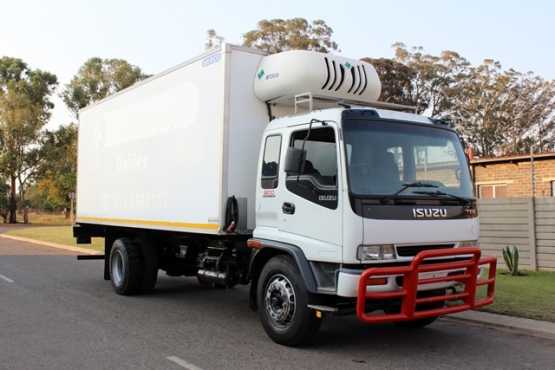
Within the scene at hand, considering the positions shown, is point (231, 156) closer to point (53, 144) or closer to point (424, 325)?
point (424, 325)

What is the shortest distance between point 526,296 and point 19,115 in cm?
4739

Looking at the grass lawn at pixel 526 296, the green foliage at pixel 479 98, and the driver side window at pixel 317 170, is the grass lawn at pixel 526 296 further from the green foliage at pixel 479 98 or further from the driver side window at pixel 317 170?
the green foliage at pixel 479 98

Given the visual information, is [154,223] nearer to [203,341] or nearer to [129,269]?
[129,269]

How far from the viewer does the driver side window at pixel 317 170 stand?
6.08 m

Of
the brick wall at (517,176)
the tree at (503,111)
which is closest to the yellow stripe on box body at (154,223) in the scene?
the brick wall at (517,176)

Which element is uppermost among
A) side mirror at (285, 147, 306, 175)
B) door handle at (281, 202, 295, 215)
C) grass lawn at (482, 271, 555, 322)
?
side mirror at (285, 147, 306, 175)

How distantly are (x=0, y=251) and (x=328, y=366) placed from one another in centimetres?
1755

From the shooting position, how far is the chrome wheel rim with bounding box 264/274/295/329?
6.38 metres

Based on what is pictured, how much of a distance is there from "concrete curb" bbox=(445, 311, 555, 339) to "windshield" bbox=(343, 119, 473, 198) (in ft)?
6.89

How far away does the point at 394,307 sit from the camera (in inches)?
238

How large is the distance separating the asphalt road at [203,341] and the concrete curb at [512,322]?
133 mm

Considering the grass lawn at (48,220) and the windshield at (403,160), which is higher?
the windshield at (403,160)

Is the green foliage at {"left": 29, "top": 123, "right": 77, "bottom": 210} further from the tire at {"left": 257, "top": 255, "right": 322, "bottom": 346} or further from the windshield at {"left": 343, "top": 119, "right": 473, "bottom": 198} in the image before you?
the windshield at {"left": 343, "top": 119, "right": 473, "bottom": 198}

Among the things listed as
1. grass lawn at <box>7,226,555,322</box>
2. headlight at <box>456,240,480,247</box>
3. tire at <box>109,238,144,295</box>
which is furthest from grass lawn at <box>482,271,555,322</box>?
tire at <box>109,238,144,295</box>
